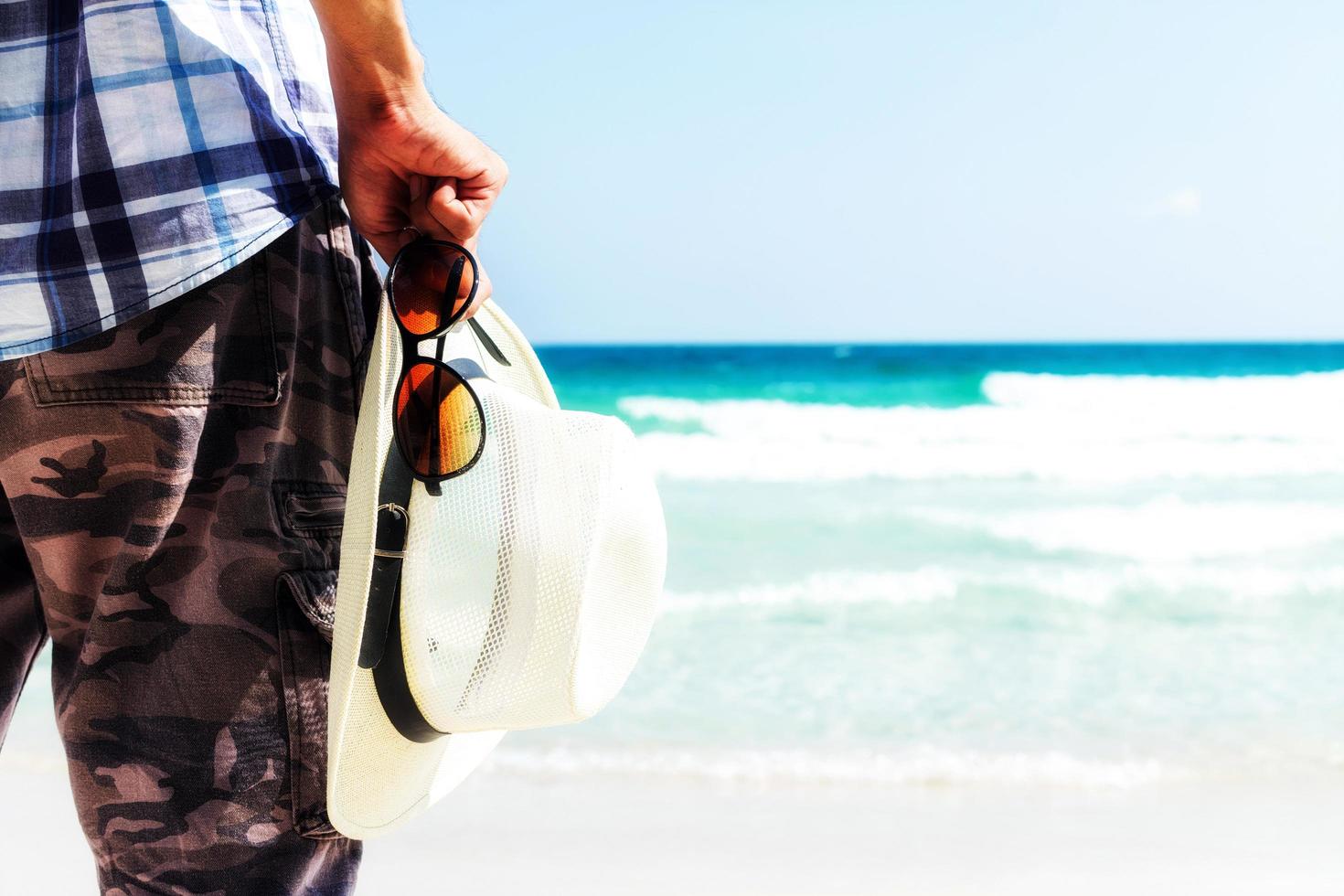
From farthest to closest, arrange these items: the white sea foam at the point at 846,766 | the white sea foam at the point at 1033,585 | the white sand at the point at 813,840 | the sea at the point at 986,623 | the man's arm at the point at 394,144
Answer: the white sea foam at the point at 1033,585, the sea at the point at 986,623, the white sea foam at the point at 846,766, the white sand at the point at 813,840, the man's arm at the point at 394,144

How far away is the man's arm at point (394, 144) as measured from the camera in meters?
0.71

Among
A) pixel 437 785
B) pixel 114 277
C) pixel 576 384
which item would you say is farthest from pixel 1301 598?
pixel 576 384

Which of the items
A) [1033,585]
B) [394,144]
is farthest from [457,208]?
[1033,585]

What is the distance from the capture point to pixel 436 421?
78 cm

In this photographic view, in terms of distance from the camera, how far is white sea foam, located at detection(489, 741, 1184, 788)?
7.84 feet

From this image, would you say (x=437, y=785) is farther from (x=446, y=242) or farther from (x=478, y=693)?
(x=446, y=242)

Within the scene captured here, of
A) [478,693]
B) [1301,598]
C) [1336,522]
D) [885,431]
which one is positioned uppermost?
[478,693]

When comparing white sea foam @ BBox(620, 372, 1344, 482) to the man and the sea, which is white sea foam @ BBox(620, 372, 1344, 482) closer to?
the sea

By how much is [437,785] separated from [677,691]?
2.13 m

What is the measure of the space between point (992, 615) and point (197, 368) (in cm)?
362

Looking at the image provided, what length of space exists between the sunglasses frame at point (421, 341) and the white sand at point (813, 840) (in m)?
1.40

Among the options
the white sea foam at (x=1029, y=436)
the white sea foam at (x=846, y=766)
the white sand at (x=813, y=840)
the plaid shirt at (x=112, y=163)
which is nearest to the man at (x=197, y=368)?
the plaid shirt at (x=112, y=163)

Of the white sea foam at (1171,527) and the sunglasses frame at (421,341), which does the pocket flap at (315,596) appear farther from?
the white sea foam at (1171,527)

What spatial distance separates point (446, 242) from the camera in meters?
0.76
